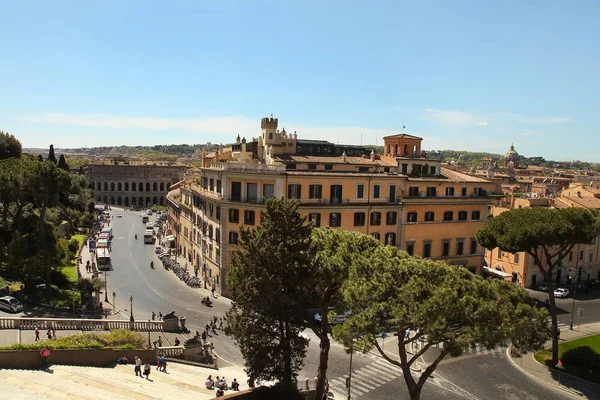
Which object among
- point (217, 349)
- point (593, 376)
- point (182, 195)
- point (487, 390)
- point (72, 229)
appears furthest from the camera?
point (72, 229)

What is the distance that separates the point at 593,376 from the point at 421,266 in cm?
2007

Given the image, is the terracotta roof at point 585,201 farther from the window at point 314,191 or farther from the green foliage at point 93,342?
the green foliage at point 93,342

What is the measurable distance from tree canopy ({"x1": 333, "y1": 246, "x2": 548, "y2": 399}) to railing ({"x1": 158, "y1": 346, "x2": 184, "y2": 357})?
1618 centimetres

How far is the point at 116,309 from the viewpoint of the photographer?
1718 inches

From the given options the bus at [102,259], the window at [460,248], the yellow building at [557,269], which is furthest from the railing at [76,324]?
the yellow building at [557,269]

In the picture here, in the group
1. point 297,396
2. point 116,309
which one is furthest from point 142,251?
point 297,396

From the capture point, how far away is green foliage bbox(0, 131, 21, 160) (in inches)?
3380

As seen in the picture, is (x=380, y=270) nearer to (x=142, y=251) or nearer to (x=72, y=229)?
(x=142, y=251)

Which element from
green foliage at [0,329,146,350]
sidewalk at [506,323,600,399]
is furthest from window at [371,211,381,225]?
green foliage at [0,329,146,350]

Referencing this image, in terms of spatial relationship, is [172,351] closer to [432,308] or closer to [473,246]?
[432,308]

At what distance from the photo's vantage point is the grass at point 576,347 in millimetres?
32344

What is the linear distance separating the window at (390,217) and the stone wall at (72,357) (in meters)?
26.9

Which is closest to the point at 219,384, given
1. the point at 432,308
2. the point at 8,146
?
the point at 432,308

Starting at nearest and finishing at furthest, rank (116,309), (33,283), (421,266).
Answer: (421,266) < (33,283) < (116,309)
